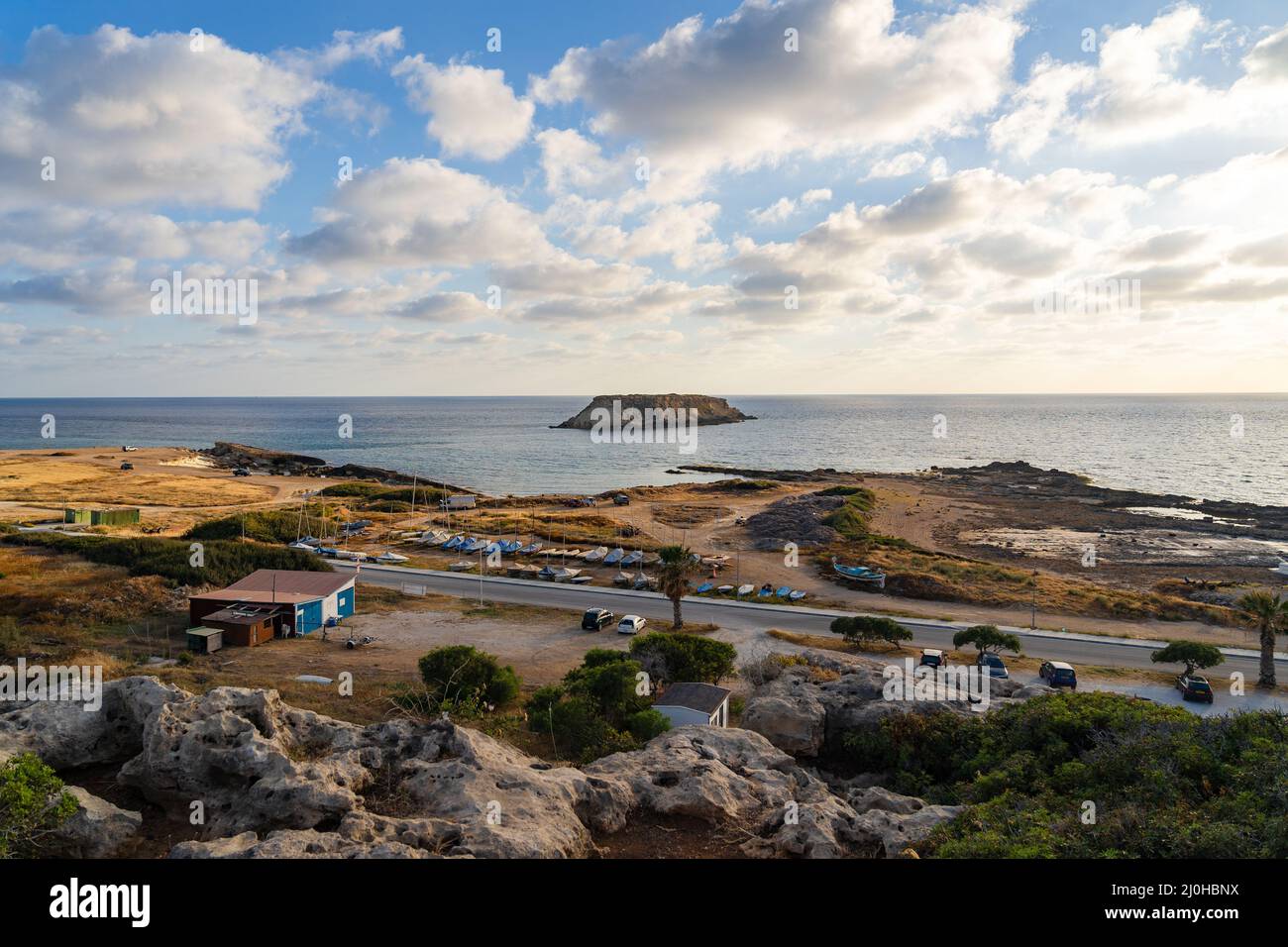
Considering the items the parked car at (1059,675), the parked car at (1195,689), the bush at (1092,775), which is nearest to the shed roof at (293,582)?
the bush at (1092,775)

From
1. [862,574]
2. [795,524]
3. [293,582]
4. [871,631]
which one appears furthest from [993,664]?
[795,524]

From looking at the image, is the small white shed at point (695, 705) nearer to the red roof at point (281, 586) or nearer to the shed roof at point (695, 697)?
the shed roof at point (695, 697)

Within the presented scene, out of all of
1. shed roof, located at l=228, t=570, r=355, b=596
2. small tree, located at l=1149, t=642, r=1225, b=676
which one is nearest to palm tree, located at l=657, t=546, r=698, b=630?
shed roof, located at l=228, t=570, r=355, b=596

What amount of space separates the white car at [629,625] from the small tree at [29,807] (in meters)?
26.7

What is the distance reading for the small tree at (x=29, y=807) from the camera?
34.3ft

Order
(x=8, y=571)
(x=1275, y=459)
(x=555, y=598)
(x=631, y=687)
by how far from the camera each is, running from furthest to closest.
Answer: (x=1275, y=459), (x=555, y=598), (x=8, y=571), (x=631, y=687)

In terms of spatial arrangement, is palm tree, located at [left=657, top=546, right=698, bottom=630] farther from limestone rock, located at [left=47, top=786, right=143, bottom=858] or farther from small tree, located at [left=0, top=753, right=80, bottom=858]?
small tree, located at [left=0, top=753, right=80, bottom=858]

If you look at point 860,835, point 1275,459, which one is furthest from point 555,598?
point 1275,459

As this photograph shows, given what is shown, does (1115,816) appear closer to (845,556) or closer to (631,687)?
(631,687)

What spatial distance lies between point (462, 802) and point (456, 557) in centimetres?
4711

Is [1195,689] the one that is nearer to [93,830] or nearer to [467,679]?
[467,679]

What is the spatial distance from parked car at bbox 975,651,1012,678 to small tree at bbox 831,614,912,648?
10.9 feet

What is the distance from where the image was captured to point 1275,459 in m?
140

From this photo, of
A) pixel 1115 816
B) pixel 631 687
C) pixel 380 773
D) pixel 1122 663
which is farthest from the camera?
pixel 1122 663
